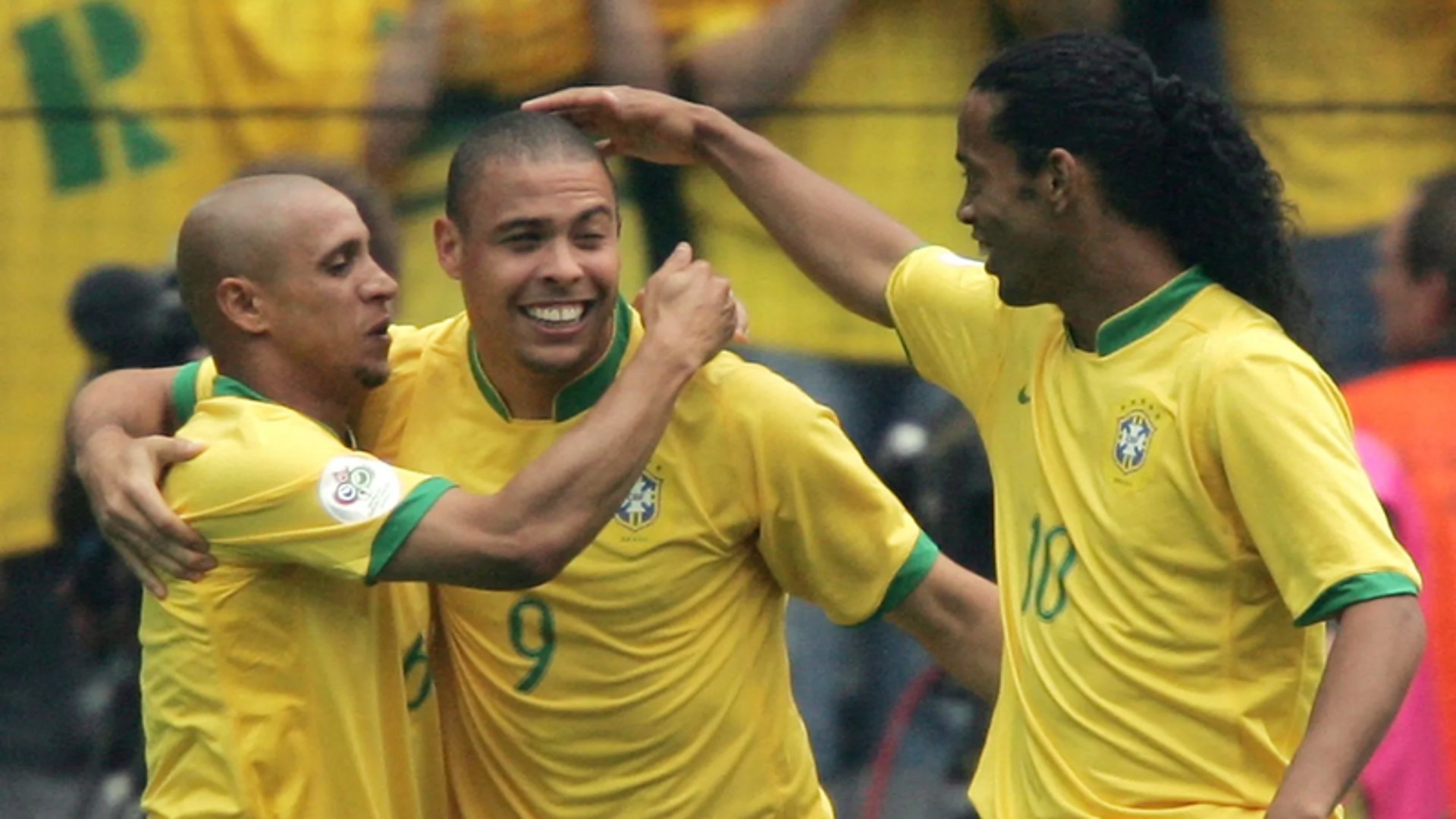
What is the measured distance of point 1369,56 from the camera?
604cm

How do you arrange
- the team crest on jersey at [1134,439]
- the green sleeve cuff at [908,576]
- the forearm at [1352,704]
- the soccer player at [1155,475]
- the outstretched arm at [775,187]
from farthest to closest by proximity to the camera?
1. the outstretched arm at [775,187]
2. the green sleeve cuff at [908,576]
3. the team crest on jersey at [1134,439]
4. the soccer player at [1155,475]
5. the forearm at [1352,704]

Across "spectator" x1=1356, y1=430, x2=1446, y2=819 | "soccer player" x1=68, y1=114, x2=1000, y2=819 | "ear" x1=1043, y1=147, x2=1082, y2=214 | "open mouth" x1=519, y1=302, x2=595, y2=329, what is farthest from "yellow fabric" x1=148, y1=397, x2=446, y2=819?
"spectator" x1=1356, y1=430, x2=1446, y2=819

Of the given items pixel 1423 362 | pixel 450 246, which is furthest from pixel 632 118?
pixel 1423 362

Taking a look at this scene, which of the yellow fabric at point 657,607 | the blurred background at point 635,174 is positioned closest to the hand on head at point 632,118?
the yellow fabric at point 657,607

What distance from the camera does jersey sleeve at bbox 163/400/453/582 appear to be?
12.2ft

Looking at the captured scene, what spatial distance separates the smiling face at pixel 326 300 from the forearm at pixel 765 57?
1.96 m

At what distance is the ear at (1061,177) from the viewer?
362 cm

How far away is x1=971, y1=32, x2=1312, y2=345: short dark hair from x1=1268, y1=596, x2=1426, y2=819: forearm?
478mm

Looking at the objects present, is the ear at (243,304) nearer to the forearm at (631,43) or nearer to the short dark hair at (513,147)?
the short dark hair at (513,147)

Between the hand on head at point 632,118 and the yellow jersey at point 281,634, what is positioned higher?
the hand on head at point 632,118

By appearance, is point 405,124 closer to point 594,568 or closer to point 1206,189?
point 594,568

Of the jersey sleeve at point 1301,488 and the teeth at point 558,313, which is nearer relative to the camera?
the jersey sleeve at point 1301,488

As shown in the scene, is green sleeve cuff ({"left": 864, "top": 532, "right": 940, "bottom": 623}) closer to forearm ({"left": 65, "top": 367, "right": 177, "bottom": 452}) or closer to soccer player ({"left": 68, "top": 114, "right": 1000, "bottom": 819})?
soccer player ({"left": 68, "top": 114, "right": 1000, "bottom": 819})

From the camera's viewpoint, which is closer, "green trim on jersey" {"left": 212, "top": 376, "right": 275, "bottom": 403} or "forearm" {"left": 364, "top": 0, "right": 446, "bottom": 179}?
"green trim on jersey" {"left": 212, "top": 376, "right": 275, "bottom": 403}
